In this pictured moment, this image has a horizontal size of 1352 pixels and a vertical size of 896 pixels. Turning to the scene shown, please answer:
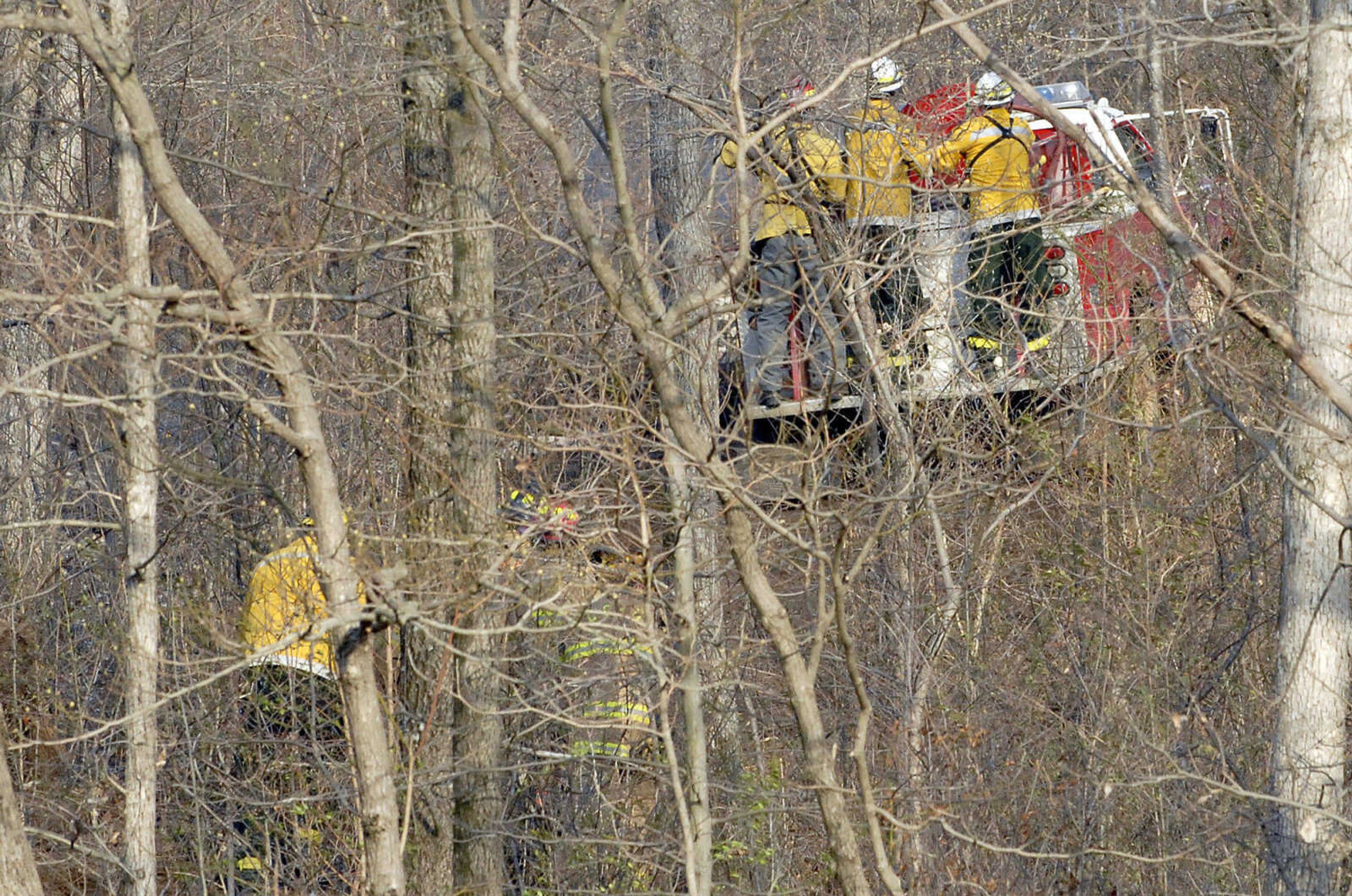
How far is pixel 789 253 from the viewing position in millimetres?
7160

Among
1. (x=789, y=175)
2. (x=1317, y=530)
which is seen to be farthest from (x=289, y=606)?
(x=1317, y=530)

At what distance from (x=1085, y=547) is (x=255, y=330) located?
5.94 metres

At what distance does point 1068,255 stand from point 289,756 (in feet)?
19.2

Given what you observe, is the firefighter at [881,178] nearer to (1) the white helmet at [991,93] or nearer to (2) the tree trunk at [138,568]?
(1) the white helmet at [991,93]

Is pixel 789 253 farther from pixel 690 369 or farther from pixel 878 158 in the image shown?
pixel 878 158

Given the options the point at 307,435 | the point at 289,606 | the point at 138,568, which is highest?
the point at 307,435

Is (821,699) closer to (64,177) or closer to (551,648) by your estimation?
(551,648)

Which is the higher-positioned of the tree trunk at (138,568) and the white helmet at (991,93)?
the white helmet at (991,93)

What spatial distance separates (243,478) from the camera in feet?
33.1

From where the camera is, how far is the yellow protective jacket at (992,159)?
8352 millimetres

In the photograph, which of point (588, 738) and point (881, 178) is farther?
point (588, 738)

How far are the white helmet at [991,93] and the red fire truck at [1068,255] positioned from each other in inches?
3.0

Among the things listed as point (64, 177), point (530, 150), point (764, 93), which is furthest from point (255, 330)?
point (64, 177)

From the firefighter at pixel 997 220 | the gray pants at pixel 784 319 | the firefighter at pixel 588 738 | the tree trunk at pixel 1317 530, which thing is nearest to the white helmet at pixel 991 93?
the firefighter at pixel 997 220
